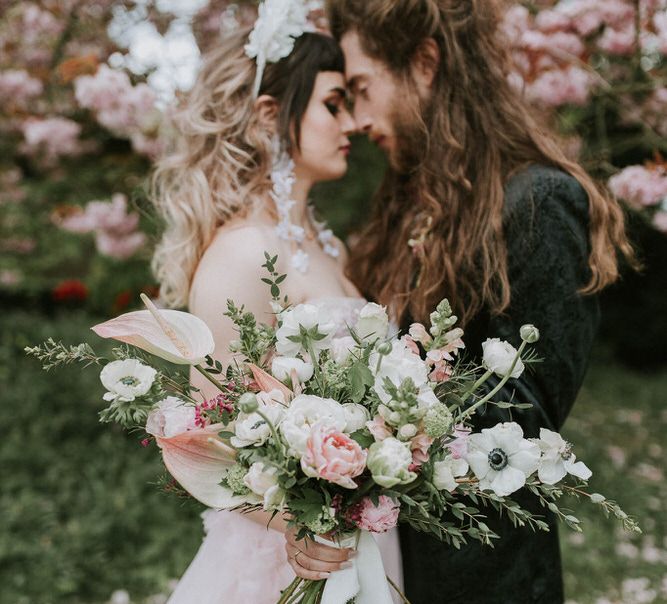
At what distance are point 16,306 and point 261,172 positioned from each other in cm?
895

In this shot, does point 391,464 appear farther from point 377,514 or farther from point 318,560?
point 318,560

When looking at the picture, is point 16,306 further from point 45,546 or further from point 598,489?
point 598,489

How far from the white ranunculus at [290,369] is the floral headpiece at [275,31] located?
46.2 inches

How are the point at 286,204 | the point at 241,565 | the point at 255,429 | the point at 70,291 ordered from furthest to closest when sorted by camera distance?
1. the point at 70,291
2. the point at 286,204
3. the point at 241,565
4. the point at 255,429

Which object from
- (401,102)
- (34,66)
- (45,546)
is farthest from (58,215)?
(401,102)

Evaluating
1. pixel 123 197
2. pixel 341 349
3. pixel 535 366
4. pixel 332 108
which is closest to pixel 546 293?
pixel 535 366

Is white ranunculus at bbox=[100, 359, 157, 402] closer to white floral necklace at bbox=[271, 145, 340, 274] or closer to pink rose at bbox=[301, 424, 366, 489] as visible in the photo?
pink rose at bbox=[301, 424, 366, 489]

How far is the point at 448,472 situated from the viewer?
4.09 feet

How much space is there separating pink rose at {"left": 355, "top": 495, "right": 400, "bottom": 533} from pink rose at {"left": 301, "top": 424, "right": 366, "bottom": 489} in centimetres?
10

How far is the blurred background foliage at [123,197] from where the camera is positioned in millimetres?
3258

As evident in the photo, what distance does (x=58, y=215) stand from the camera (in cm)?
409

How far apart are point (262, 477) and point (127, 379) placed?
0.32m

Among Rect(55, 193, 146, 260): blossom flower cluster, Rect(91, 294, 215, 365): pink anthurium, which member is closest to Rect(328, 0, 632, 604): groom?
Rect(91, 294, 215, 365): pink anthurium

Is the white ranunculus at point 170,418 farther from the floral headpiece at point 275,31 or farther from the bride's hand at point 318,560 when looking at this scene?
the floral headpiece at point 275,31
